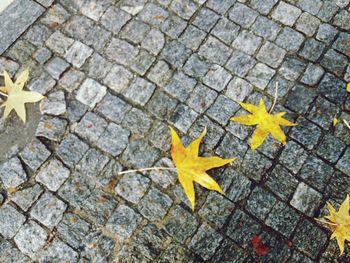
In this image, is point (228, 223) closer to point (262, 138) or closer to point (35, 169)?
point (262, 138)

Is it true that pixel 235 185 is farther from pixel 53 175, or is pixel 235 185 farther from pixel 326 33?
pixel 326 33

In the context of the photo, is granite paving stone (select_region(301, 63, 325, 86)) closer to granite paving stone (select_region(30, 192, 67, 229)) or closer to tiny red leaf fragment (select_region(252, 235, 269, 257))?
tiny red leaf fragment (select_region(252, 235, 269, 257))

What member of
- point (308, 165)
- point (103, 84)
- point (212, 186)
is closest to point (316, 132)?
point (308, 165)

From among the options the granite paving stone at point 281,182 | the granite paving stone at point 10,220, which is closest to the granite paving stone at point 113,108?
the granite paving stone at point 10,220

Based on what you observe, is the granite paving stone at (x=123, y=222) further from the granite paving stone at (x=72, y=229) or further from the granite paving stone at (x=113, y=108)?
the granite paving stone at (x=113, y=108)

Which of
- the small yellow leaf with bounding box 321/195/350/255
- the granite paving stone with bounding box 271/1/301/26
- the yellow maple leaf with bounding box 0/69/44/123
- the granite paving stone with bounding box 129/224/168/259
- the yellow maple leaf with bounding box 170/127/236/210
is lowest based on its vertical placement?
the granite paving stone with bounding box 129/224/168/259

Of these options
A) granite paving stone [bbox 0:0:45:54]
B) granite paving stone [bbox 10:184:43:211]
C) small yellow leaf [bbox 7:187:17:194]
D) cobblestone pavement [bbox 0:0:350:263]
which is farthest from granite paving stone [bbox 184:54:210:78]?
small yellow leaf [bbox 7:187:17:194]
